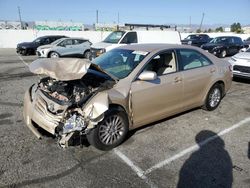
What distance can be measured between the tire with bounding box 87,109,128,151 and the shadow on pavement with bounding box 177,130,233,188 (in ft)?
3.78

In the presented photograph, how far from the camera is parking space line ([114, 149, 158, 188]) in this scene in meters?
3.34

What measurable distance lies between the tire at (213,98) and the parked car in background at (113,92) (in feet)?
1.29

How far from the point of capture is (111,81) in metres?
4.25

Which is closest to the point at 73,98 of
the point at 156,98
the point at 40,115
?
the point at 40,115

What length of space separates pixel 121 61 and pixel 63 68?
1308mm

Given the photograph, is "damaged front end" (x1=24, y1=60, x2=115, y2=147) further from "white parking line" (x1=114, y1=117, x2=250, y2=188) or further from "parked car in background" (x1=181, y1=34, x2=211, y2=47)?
"parked car in background" (x1=181, y1=34, x2=211, y2=47)

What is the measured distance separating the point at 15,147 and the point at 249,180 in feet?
11.8

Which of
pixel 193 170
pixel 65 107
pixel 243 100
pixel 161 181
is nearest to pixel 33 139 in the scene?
pixel 65 107

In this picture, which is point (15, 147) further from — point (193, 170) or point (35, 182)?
point (193, 170)

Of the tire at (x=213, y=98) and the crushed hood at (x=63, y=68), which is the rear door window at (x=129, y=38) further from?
the crushed hood at (x=63, y=68)

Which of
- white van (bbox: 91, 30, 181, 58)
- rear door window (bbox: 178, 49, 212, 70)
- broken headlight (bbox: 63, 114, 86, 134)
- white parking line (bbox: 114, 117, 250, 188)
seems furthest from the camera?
white van (bbox: 91, 30, 181, 58)

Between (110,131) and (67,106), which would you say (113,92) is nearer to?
(110,131)

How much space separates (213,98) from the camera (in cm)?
608

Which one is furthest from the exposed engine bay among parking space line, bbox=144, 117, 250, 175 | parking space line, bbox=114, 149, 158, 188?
parking space line, bbox=144, 117, 250, 175
